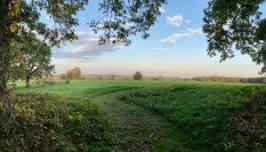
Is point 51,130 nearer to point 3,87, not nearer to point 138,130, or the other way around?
point 3,87

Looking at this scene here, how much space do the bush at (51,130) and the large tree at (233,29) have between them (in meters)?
8.59

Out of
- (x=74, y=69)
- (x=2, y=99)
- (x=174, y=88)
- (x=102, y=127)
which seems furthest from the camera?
(x=74, y=69)

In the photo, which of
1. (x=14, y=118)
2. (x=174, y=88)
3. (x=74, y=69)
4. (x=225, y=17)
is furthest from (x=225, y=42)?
(x=74, y=69)

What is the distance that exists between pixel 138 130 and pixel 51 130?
14.7ft

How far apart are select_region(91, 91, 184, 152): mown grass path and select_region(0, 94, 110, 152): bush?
651 millimetres

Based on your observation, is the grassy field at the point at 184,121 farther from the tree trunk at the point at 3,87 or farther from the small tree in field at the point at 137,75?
the small tree in field at the point at 137,75

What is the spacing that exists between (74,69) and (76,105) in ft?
153

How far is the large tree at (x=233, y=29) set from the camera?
876 inches

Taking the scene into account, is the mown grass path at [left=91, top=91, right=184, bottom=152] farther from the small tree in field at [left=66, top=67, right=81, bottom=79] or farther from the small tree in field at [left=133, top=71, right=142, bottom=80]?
the small tree in field at [left=66, top=67, right=81, bottom=79]

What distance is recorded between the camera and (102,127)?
58.3 ft

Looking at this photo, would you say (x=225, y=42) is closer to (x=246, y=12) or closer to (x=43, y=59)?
(x=246, y=12)

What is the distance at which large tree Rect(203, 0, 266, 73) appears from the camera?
73.0 feet

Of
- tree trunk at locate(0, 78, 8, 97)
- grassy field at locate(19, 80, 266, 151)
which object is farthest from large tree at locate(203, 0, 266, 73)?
tree trunk at locate(0, 78, 8, 97)

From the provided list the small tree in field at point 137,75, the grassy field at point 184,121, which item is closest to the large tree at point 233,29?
the grassy field at point 184,121
